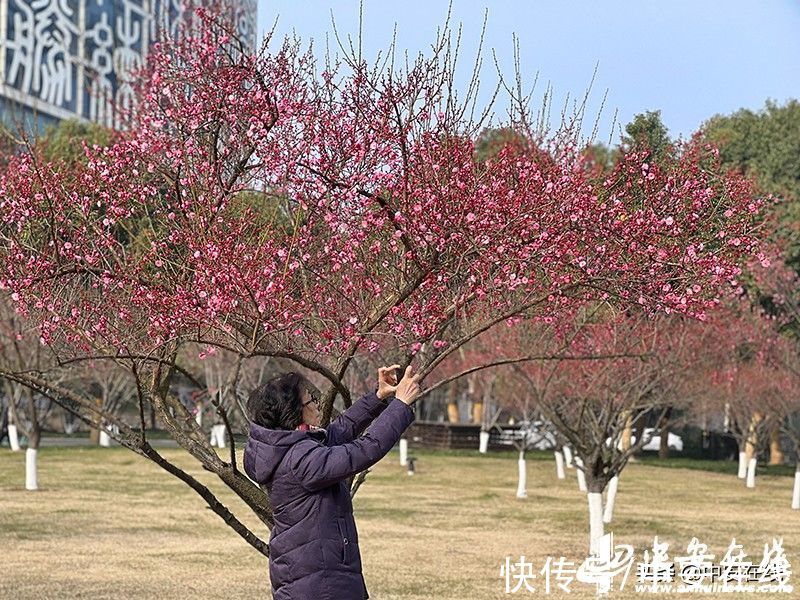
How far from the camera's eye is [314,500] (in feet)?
18.2

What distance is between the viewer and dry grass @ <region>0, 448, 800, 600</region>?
1516cm

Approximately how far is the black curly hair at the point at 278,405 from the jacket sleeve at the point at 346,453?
0.42 feet

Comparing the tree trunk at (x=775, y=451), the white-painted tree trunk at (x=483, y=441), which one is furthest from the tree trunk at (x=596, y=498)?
the tree trunk at (x=775, y=451)

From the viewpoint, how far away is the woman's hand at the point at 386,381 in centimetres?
590

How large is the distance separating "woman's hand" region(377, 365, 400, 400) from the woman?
9.1 inches

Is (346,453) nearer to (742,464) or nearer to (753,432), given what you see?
(753,432)

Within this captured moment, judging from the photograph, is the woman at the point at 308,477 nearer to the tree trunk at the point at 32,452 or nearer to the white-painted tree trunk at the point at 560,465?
the tree trunk at the point at 32,452

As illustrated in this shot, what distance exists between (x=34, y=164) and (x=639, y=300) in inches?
142

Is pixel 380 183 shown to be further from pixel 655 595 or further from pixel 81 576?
pixel 81 576

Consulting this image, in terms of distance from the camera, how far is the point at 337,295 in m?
8.35

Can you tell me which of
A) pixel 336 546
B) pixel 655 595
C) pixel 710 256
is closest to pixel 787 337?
pixel 655 595

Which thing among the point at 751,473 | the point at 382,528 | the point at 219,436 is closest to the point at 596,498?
the point at 382,528

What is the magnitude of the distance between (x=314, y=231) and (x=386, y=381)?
240cm

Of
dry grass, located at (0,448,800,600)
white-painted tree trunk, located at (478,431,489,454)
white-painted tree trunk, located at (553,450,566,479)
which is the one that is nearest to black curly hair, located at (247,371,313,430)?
dry grass, located at (0,448,800,600)
